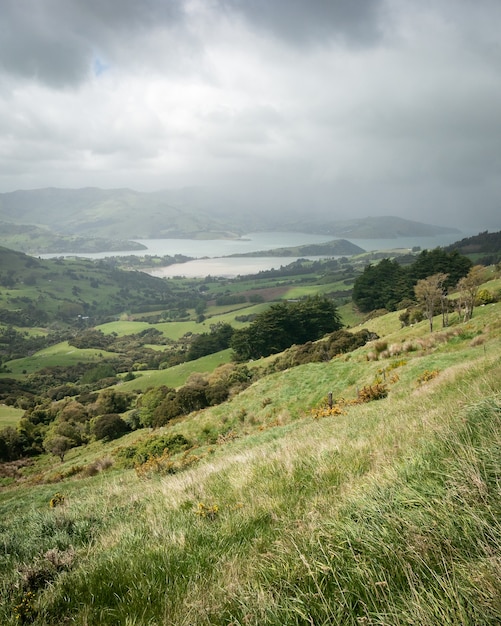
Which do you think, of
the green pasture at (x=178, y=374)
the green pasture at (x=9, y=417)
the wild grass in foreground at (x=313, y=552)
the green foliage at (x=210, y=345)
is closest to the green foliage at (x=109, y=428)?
the green pasture at (x=9, y=417)

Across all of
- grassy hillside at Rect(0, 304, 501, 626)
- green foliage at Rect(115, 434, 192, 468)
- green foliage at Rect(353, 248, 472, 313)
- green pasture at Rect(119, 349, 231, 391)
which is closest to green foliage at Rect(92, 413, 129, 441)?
green foliage at Rect(115, 434, 192, 468)

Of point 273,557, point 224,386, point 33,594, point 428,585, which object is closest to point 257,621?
point 273,557

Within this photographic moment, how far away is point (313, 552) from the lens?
8.15 ft

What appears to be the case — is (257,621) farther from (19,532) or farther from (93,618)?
(19,532)

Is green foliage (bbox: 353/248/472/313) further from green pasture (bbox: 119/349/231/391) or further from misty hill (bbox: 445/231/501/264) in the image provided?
misty hill (bbox: 445/231/501/264)

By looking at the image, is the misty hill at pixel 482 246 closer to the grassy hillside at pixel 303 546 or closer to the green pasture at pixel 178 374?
the green pasture at pixel 178 374

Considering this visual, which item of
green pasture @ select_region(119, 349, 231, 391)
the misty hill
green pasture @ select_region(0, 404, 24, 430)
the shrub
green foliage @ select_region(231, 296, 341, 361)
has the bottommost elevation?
green pasture @ select_region(0, 404, 24, 430)

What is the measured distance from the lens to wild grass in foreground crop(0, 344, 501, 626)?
1883 mm

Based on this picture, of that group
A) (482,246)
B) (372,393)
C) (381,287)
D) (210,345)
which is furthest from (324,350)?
(482,246)

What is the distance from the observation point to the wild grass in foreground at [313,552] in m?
1.88

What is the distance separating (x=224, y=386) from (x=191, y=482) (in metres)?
35.6

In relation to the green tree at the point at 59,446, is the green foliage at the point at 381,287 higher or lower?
higher

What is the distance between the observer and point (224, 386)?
4097 centimetres

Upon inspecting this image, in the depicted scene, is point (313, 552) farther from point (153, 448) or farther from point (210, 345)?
point (210, 345)
